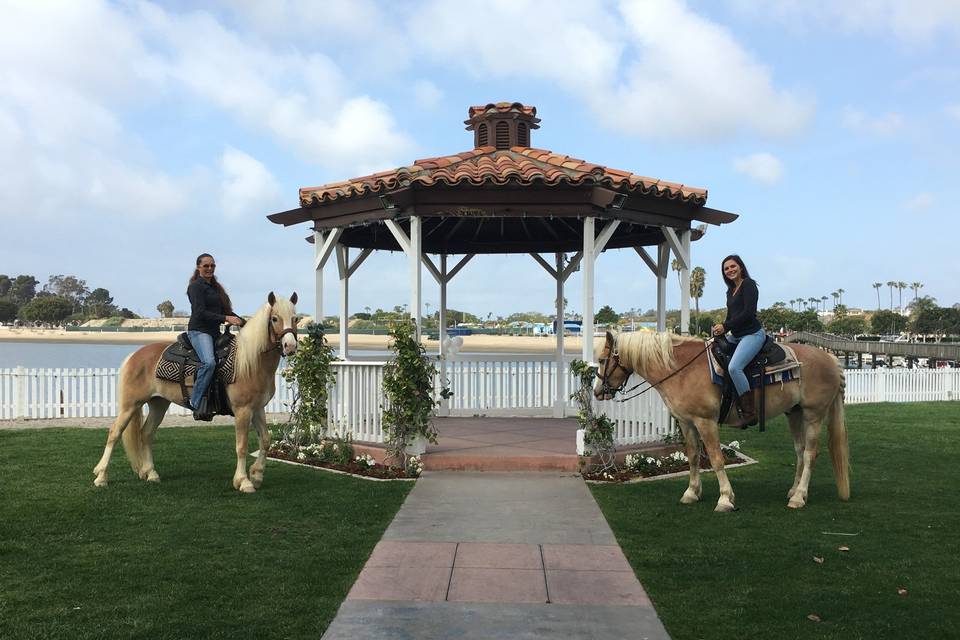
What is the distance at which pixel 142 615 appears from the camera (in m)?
4.27

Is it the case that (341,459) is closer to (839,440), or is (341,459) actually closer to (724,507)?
(724,507)

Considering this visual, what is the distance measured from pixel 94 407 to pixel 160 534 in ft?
37.8

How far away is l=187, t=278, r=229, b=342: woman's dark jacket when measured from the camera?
24.8 feet

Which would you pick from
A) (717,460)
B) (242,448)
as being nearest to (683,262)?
(717,460)

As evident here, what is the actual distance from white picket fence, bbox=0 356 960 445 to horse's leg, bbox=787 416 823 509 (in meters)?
2.23

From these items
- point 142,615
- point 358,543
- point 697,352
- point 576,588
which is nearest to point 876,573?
point 576,588

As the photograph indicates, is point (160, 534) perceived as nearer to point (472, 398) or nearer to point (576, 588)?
point (576, 588)

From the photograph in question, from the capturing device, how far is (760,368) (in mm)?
7078

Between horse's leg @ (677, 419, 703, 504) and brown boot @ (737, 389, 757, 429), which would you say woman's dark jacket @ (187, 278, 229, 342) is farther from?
brown boot @ (737, 389, 757, 429)

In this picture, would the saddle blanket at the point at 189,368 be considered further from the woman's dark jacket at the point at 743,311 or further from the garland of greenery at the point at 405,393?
the woman's dark jacket at the point at 743,311

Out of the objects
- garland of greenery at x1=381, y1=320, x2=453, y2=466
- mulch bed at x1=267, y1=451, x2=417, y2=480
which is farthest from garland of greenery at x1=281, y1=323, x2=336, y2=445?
garland of greenery at x1=381, y1=320, x2=453, y2=466

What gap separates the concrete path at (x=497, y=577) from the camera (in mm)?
4156

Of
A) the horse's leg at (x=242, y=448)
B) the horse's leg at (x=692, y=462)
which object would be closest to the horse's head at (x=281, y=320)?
the horse's leg at (x=242, y=448)

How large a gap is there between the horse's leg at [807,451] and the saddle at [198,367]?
5.44 metres
